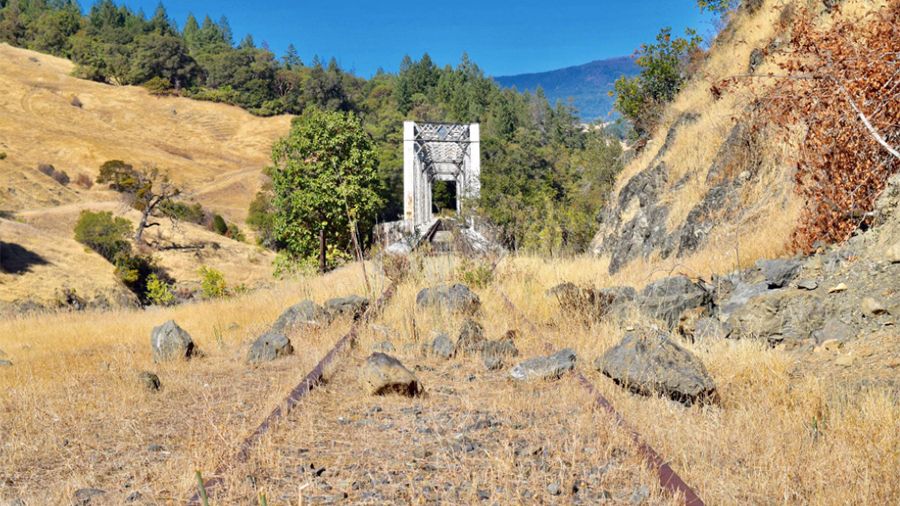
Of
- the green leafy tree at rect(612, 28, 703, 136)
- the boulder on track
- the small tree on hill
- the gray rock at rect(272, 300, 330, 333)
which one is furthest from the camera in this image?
the small tree on hill

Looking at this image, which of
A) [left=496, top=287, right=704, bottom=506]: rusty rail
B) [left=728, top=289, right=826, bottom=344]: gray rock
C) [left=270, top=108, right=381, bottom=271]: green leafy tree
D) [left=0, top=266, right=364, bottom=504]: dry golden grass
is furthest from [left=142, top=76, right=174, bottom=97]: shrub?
[left=496, top=287, right=704, bottom=506]: rusty rail

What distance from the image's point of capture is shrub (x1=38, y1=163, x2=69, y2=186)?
63719 mm

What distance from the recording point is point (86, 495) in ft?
10.8

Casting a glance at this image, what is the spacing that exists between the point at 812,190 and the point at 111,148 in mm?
84509

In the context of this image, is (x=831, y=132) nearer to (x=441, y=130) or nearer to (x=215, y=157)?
(x=441, y=130)

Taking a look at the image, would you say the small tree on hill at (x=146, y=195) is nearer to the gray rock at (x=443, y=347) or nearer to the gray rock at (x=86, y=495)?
the gray rock at (x=443, y=347)

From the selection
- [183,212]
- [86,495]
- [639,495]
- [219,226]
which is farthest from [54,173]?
[639,495]

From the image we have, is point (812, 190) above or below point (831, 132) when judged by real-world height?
below

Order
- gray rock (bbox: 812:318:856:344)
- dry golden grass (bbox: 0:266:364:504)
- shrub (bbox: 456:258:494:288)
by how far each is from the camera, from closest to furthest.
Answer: dry golden grass (bbox: 0:266:364:504), gray rock (bbox: 812:318:856:344), shrub (bbox: 456:258:494:288)

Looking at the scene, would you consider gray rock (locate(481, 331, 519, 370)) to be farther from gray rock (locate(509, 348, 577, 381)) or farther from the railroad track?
gray rock (locate(509, 348, 577, 381))

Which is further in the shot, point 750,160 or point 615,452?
point 750,160

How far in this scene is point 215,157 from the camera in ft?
310

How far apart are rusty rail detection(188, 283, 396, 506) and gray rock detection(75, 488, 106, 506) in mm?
520

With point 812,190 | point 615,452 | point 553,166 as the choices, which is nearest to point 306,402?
point 615,452
